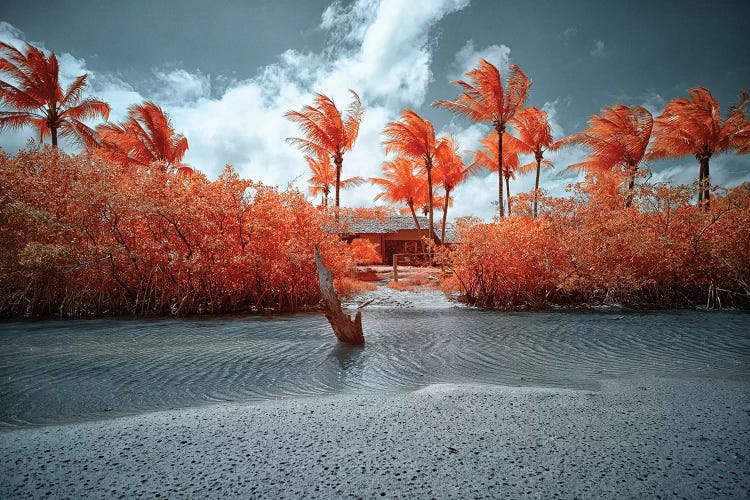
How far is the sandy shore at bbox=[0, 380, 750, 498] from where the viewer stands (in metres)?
1.82

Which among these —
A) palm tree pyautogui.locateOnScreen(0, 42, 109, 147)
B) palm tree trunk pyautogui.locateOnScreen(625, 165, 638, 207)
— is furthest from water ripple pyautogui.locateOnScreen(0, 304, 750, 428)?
palm tree pyautogui.locateOnScreen(0, 42, 109, 147)

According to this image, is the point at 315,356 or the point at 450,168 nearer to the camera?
the point at 315,356

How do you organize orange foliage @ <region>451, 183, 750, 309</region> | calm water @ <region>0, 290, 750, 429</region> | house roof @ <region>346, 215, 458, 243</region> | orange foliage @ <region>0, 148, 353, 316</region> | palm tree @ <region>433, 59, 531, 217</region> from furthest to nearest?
house roof @ <region>346, 215, 458, 243</region>
palm tree @ <region>433, 59, 531, 217</region>
orange foliage @ <region>451, 183, 750, 309</region>
orange foliage @ <region>0, 148, 353, 316</region>
calm water @ <region>0, 290, 750, 429</region>

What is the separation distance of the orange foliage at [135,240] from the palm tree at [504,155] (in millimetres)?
18114

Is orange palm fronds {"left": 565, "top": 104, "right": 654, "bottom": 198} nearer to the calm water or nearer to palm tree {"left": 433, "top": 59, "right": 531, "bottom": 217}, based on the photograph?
palm tree {"left": 433, "top": 59, "right": 531, "bottom": 217}

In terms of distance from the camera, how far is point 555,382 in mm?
3850

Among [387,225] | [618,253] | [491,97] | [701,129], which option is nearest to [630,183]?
[618,253]

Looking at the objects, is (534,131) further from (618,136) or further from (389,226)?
(389,226)

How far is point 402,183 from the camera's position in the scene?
2823cm

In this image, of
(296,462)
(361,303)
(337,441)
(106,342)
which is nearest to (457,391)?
(337,441)

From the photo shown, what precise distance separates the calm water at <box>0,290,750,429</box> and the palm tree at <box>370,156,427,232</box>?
20473 millimetres

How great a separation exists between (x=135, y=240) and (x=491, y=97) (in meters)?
15.0

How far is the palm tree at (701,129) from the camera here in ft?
55.5

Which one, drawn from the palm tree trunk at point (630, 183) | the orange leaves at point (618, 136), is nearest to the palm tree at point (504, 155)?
the orange leaves at point (618, 136)
